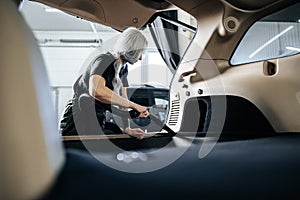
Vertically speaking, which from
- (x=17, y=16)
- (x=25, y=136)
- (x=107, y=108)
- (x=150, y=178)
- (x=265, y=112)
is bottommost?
(x=107, y=108)

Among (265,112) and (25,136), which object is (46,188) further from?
(265,112)

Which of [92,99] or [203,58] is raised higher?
[203,58]

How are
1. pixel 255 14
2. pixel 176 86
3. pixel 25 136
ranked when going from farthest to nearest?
1. pixel 176 86
2. pixel 255 14
3. pixel 25 136

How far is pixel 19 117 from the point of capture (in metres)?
0.47

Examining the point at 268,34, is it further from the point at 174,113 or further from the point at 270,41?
the point at 174,113

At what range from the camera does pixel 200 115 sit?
6.19 feet

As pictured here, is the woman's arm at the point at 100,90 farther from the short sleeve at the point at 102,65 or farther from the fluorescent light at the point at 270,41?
the fluorescent light at the point at 270,41

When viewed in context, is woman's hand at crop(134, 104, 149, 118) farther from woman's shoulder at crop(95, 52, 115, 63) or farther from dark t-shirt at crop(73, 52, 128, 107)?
woman's shoulder at crop(95, 52, 115, 63)

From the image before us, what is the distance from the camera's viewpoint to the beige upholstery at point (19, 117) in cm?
46

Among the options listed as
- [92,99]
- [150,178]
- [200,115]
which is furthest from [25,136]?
[200,115]

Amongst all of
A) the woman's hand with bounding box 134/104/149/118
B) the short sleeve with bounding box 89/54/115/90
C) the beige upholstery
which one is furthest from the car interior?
the short sleeve with bounding box 89/54/115/90

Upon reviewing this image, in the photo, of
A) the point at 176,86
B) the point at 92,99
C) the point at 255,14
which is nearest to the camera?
the point at 92,99

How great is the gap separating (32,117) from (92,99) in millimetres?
1259

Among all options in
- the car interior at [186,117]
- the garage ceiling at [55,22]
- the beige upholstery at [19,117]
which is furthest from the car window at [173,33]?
the garage ceiling at [55,22]
